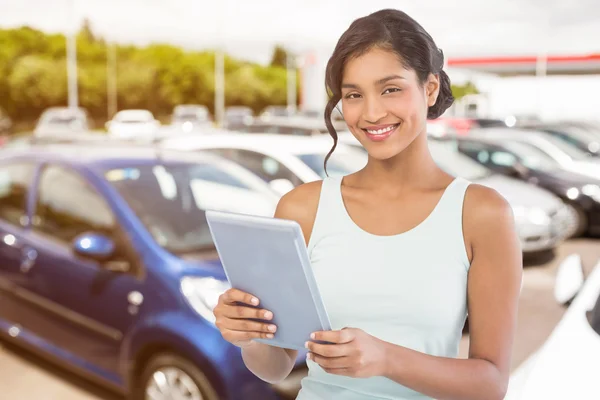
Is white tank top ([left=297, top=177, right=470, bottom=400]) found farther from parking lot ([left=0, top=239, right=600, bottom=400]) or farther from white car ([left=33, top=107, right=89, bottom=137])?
white car ([left=33, top=107, right=89, bottom=137])

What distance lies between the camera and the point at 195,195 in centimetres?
421

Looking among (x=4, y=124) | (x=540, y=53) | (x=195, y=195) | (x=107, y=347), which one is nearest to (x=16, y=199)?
(x=195, y=195)

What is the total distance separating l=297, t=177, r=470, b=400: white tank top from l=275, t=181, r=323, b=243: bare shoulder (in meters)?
0.08

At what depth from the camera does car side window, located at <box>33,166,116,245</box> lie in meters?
3.66

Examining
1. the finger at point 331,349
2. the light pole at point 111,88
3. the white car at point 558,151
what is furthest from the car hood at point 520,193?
the light pole at point 111,88

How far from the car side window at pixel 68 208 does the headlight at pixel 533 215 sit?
188 inches

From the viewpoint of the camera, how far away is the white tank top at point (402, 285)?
1.42m

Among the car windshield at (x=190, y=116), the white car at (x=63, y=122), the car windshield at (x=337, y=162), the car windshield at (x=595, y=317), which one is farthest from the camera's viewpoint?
the car windshield at (x=190, y=116)

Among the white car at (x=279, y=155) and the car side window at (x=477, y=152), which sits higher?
the white car at (x=279, y=155)

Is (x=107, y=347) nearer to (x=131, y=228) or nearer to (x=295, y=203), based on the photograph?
(x=131, y=228)

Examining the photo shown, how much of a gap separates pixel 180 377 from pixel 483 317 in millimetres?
1964

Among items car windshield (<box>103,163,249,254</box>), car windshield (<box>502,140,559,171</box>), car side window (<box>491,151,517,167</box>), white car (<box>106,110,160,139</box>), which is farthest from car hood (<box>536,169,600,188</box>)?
white car (<box>106,110,160,139</box>)

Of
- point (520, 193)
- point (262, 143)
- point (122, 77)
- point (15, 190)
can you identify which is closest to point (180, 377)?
point (15, 190)

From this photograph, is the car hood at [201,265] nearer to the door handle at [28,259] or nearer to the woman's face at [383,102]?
the door handle at [28,259]
